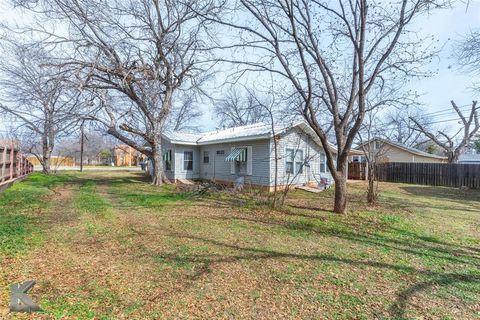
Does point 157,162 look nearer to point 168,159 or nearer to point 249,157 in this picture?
point 168,159

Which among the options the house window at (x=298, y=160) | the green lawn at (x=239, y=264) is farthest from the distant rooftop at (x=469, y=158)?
the green lawn at (x=239, y=264)

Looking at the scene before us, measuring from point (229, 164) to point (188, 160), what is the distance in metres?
3.48

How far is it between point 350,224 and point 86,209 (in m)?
7.49

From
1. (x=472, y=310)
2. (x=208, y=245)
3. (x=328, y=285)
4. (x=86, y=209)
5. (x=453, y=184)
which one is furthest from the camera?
(x=453, y=184)

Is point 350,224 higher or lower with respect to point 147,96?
lower

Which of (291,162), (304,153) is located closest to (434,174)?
(304,153)

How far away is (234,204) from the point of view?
363 inches

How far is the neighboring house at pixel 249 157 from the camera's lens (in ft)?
43.1

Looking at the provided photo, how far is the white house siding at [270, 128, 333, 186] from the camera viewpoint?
43.4ft

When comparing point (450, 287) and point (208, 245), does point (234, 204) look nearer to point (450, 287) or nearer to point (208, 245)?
point (208, 245)

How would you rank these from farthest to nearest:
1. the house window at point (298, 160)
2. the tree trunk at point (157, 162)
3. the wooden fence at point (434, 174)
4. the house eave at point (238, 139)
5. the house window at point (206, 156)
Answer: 1. the house window at point (206, 156)
2. the wooden fence at point (434, 174)
3. the tree trunk at point (157, 162)
4. the house window at point (298, 160)
5. the house eave at point (238, 139)

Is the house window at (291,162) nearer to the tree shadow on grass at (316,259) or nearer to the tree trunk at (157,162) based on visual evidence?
the tree trunk at (157,162)

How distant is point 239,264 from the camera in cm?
406

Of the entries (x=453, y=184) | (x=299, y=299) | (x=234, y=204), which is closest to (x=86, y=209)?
(x=234, y=204)
